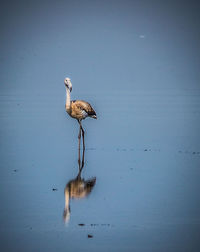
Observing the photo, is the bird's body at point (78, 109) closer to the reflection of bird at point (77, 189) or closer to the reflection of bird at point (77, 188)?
the reflection of bird at point (77, 188)

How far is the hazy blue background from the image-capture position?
918 centimetres

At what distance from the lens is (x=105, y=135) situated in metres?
16.9

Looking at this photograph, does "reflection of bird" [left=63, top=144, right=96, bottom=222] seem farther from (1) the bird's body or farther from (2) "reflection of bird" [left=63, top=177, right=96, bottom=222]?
(1) the bird's body

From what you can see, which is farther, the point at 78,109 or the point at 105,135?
the point at 105,135

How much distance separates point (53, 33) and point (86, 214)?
31.6 m

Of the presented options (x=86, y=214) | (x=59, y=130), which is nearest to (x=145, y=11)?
(x=59, y=130)

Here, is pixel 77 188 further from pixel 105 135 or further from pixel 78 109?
pixel 105 135

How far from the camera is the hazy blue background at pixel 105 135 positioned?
9180 millimetres

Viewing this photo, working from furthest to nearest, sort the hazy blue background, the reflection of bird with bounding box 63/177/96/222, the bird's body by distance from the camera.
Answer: the bird's body, the reflection of bird with bounding box 63/177/96/222, the hazy blue background

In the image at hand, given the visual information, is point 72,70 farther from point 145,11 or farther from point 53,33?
point 145,11

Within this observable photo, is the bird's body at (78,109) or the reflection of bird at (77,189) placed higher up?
the bird's body at (78,109)

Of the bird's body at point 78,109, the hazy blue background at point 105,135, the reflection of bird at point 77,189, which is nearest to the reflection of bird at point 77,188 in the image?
the reflection of bird at point 77,189

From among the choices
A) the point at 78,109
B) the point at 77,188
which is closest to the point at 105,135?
the point at 78,109

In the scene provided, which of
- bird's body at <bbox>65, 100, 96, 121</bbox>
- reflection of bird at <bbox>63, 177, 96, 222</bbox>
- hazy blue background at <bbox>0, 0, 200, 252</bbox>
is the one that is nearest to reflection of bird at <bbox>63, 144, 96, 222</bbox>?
reflection of bird at <bbox>63, 177, 96, 222</bbox>
